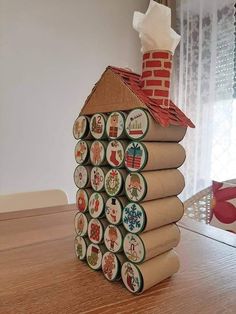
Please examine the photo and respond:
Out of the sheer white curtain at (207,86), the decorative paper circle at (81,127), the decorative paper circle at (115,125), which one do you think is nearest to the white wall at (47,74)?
the sheer white curtain at (207,86)

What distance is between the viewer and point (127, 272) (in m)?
0.54

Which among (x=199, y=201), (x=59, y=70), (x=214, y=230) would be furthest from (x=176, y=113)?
(x=59, y=70)

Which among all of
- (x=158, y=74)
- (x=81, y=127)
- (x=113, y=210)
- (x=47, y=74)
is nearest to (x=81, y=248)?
(x=113, y=210)

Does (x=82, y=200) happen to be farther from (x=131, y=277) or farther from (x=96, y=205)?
(x=131, y=277)

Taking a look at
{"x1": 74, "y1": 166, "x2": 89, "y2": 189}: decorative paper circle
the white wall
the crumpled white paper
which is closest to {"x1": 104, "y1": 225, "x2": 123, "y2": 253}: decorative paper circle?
{"x1": 74, "y1": 166, "x2": 89, "y2": 189}: decorative paper circle

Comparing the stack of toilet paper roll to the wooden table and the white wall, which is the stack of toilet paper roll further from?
the white wall

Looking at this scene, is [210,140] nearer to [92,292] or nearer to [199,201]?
[199,201]

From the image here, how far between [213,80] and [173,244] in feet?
5.53

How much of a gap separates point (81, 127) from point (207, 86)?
1.66 m

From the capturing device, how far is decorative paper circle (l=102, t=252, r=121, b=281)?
555 mm

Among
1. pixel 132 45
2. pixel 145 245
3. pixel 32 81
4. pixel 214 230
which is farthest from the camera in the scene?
pixel 132 45

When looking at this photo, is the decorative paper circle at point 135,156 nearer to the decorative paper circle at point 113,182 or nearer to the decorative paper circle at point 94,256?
the decorative paper circle at point 113,182

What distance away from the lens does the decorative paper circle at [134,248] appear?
1.69 feet

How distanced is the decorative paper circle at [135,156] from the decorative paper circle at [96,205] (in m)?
0.10
